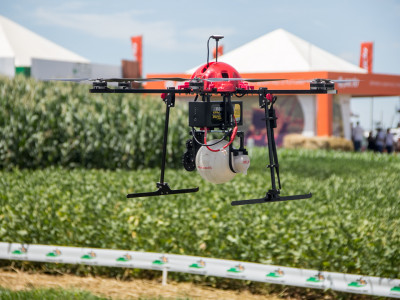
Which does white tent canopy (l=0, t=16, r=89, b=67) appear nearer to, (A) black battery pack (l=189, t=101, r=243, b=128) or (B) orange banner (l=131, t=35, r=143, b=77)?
(B) orange banner (l=131, t=35, r=143, b=77)

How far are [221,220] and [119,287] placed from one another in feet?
7.28

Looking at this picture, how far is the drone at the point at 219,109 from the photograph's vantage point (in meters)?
2.62

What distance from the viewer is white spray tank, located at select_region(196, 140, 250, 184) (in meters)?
2.77

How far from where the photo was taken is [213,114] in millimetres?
2717

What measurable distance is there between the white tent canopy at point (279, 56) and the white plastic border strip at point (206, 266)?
1469cm

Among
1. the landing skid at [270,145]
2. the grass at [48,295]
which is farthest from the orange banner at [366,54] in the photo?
the landing skid at [270,145]

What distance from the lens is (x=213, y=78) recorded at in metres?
2.54

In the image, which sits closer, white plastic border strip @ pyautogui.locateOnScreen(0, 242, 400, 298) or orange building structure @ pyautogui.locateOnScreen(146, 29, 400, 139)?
white plastic border strip @ pyautogui.locateOnScreen(0, 242, 400, 298)

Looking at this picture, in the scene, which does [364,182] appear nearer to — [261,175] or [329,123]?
[261,175]

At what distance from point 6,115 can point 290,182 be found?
30.1 ft

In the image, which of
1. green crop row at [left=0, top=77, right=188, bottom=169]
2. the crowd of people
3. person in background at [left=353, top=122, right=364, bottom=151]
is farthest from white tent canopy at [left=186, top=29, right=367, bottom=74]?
green crop row at [left=0, top=77, right=188, bottom=169]

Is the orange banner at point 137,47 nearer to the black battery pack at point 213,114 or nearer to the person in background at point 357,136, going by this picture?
the person in background at point 357,136

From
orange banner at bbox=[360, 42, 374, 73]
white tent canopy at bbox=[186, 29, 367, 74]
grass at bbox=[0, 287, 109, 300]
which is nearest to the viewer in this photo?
grass at bbox=[0, 287, 109, 300]

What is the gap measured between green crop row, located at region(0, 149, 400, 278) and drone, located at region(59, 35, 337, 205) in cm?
703
